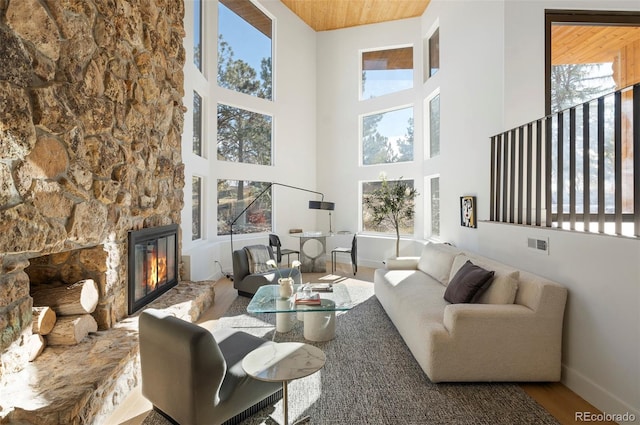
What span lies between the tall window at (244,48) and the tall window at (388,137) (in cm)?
241

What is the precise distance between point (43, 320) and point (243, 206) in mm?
4566

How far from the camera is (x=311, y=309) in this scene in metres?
3.06

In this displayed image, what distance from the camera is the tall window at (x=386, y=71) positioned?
23.6 feet

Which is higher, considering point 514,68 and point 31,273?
point 514,68

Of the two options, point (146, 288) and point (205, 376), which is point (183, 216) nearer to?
point (146, 288)

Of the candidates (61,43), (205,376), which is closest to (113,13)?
(61,43)

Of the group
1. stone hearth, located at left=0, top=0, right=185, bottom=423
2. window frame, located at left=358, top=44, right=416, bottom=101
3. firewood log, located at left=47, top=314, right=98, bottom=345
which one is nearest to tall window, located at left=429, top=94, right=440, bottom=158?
window frame, located at left=358, top=44, right=416, bottom=101

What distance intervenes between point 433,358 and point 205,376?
171cm

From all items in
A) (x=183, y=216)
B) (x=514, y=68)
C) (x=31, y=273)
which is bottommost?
(x=31, y=273)

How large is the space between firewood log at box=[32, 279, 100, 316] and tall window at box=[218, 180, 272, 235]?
369 centimetres

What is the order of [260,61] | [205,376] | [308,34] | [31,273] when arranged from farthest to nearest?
[308,34] < [260,61] < [31,273] < [205,376]

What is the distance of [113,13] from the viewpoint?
299cm

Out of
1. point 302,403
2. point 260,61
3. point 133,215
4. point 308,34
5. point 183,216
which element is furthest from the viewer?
point 308,34

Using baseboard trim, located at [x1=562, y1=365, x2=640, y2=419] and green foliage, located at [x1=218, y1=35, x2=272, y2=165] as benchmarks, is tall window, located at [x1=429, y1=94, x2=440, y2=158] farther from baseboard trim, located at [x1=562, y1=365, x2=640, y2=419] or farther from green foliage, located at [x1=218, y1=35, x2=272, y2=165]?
baseboard trim, located at [x1=562, y1=365, x2=640, y2=419]
